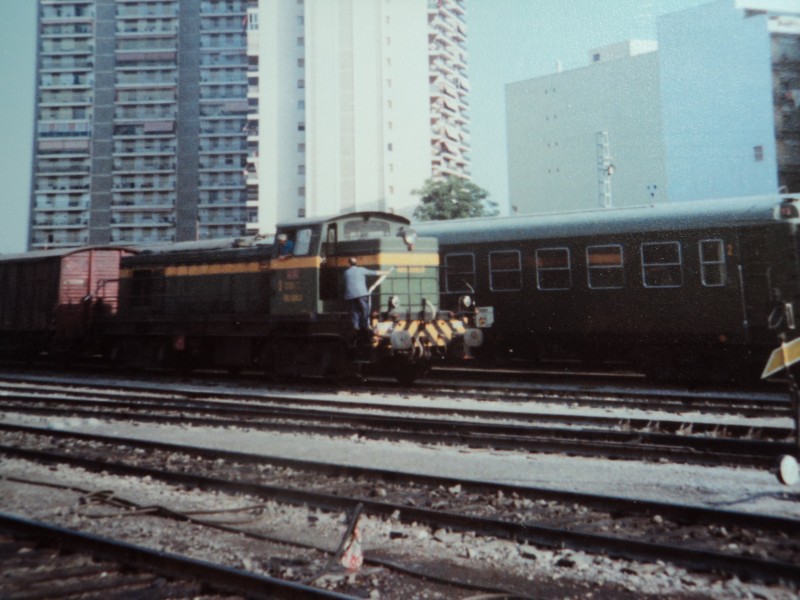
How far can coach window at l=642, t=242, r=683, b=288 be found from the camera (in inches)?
464

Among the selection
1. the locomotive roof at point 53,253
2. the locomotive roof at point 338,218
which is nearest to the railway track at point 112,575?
the locomotive roof at point 338,218

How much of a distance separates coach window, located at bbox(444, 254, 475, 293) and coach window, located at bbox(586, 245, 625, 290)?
2581mm

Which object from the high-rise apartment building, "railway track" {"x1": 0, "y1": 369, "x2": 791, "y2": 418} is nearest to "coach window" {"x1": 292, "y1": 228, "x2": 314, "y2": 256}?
"railway track" {"x1": 0, "y1": 369, "x2": 791, "y2": 418}

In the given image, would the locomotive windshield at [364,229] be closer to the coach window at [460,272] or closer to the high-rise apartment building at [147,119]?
the coach window at [460,272]

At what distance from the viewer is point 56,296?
55.3ft

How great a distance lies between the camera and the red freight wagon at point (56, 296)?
659 inches

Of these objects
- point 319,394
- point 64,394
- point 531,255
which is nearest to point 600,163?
point 531,255

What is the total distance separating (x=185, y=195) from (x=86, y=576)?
67.6 metres

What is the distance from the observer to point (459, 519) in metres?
4.33

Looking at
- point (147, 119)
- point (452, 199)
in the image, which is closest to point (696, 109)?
point (452, 199)

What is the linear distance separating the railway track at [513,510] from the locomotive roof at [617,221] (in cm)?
846

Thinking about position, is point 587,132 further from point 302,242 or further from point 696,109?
point 302,242

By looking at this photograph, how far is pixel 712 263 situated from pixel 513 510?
858cm

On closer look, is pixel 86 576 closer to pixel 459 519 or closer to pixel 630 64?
pixel 459 519
